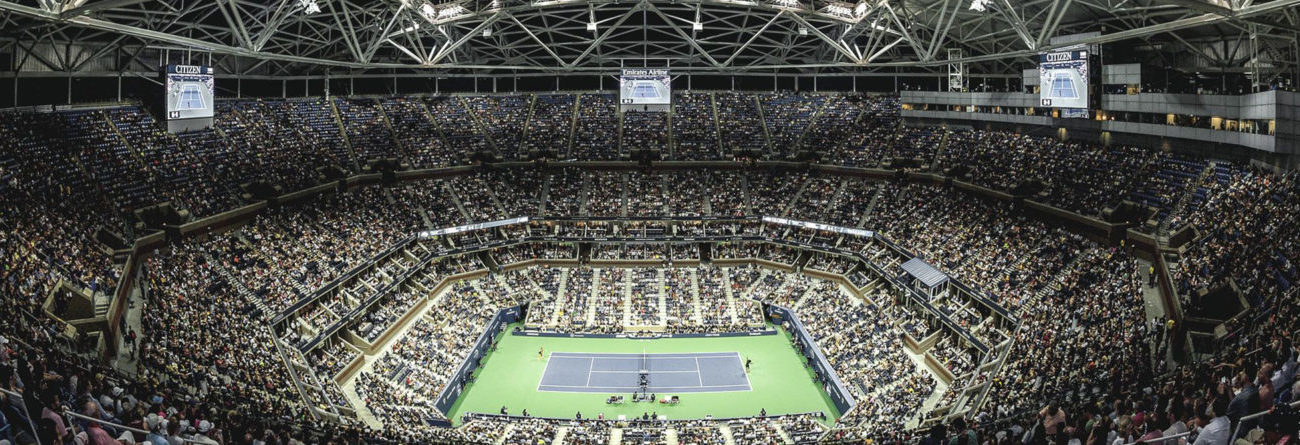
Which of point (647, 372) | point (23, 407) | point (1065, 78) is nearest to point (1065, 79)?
point (1065, 78)

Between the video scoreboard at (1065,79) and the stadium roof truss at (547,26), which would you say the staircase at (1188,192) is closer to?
the stadium roof truss at (547,26)

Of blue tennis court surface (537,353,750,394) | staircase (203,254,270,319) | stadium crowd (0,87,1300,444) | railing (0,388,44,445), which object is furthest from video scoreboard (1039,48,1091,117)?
railing (0,388,44,445)

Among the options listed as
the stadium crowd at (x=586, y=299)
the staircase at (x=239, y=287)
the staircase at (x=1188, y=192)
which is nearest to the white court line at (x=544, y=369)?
the stadium crowd at (x=586, y=299)

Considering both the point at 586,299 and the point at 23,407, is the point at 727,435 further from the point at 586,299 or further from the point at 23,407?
the point at 23,407

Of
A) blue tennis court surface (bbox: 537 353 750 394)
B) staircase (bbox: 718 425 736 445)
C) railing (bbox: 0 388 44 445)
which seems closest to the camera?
railing (bbox: 0 388 44 445)

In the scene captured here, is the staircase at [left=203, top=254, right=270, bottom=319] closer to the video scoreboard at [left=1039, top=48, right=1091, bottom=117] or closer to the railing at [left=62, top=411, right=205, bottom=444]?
the railing at [left=62, top=411, right=205, bottom=444]
